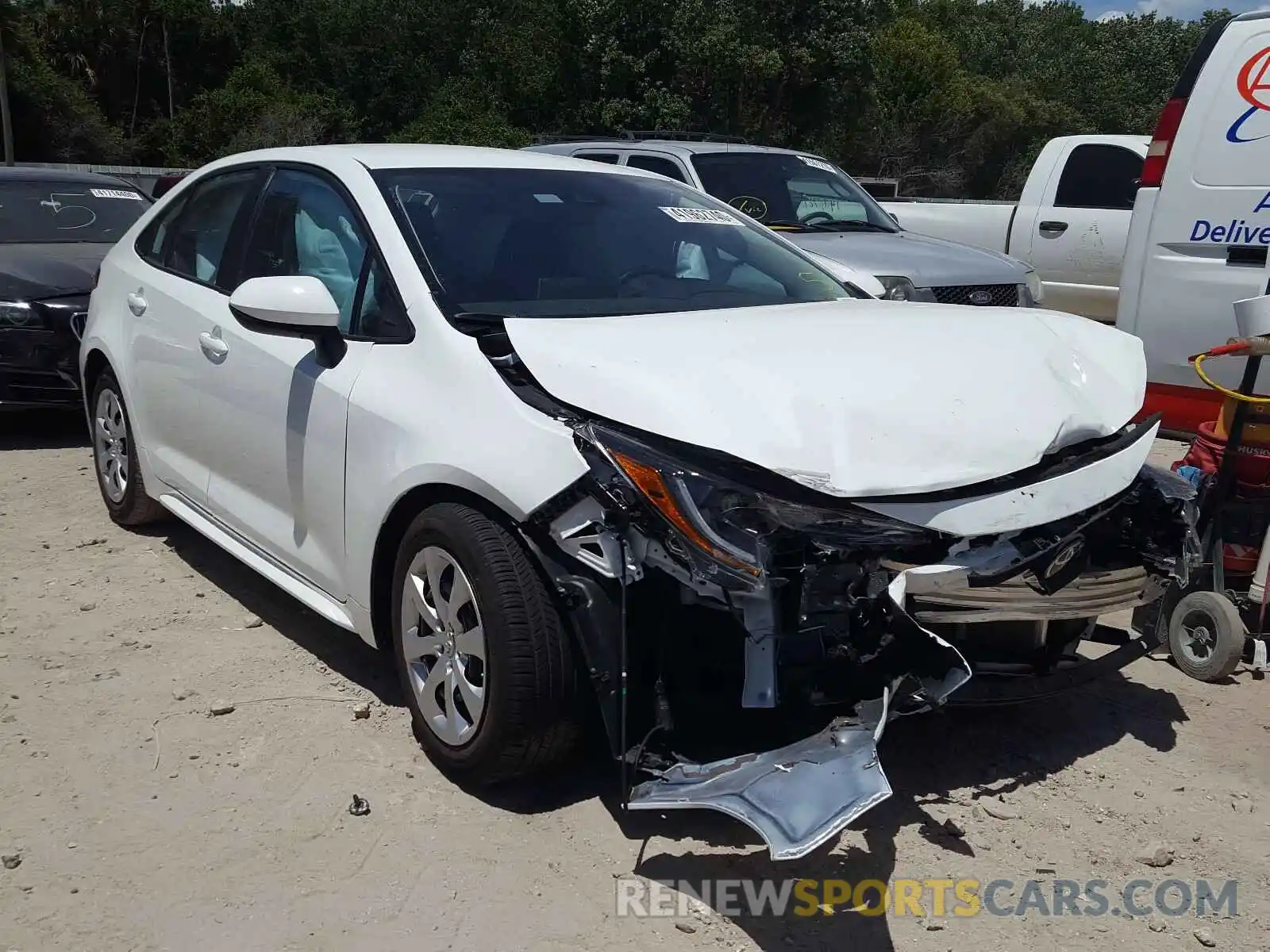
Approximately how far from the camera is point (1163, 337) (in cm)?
630

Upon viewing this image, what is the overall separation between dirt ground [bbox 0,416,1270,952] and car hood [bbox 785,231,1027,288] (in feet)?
12.1

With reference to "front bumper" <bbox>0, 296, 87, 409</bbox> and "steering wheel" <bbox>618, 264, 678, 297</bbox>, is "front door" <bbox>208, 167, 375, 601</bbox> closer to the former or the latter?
"steering wheel" <bbox>618, 264, 678, 297</bbox>

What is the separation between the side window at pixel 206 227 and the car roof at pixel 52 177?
4.26 m

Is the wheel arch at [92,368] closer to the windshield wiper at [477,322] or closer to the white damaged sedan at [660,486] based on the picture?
the white damaged sedan at [660,486]

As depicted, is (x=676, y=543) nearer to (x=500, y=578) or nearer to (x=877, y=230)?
(x=500, y=578)

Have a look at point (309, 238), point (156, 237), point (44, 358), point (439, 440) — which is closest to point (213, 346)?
point (309, 238)

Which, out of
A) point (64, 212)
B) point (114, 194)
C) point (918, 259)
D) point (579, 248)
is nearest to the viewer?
point (579, 248)

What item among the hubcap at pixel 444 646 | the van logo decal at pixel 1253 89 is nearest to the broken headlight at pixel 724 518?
the hubcap at pixel 444 646

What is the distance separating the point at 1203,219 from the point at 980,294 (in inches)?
62.9

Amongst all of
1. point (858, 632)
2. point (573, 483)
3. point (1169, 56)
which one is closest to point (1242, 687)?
point (858, 632)

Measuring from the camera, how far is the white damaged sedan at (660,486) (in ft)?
8.80

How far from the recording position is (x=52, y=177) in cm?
847

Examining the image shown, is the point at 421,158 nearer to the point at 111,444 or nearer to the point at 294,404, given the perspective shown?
the point at 294,404

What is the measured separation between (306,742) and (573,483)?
1.34m
